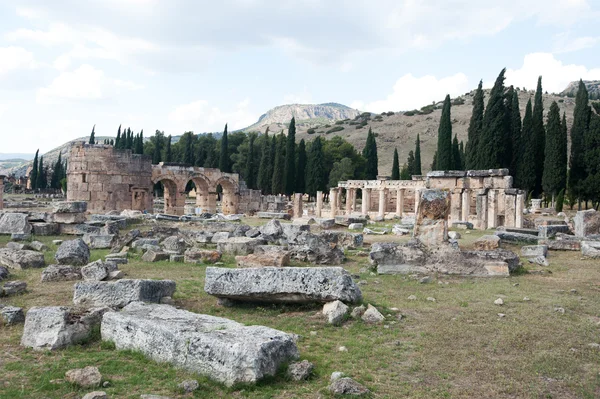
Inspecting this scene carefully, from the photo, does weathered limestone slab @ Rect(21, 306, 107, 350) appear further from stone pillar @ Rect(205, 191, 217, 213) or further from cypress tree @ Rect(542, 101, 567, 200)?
cypress tree @ Rect(542, 101, 567, 200)

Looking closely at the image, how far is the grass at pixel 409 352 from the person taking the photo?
5.09 metres

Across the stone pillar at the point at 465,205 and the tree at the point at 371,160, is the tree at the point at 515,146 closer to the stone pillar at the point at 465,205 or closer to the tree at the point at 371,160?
the stone pillar at the point at 465,205

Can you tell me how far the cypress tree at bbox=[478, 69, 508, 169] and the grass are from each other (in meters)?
32.0

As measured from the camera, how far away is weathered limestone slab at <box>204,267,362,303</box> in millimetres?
7977

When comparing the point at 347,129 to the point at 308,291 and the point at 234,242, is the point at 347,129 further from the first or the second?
the point at 308,291

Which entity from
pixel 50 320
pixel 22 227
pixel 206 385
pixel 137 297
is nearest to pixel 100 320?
pixel 50 320

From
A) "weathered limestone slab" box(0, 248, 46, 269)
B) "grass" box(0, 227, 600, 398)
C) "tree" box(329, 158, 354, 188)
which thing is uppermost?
"tree" box(329, 158, 354, 188)

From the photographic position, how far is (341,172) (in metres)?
60.0

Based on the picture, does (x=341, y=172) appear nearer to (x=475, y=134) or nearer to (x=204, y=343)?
(x=475, y=134)

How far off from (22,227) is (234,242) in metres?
9.02

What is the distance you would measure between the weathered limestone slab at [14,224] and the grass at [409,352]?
33.7 ft

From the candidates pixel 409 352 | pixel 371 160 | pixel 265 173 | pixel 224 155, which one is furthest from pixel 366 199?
pixel 409 352

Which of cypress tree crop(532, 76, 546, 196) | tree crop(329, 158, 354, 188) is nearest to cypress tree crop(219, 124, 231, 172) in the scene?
tree crop(329, 158, 354, 188)

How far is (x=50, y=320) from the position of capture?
21.0 ft
